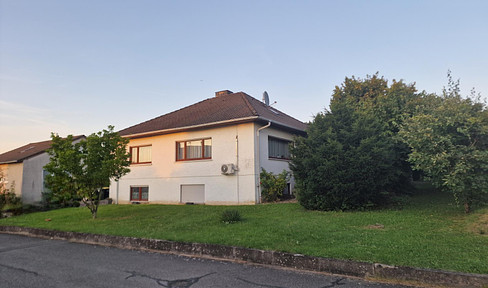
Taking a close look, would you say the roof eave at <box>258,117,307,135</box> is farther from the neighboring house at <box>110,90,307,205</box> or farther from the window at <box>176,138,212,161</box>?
the window at <box>176,138,212,161</box>

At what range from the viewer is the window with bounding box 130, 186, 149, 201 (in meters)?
17.7

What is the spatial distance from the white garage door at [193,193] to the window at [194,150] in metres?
1.47

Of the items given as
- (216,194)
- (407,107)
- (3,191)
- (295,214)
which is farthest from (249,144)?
(3,191)

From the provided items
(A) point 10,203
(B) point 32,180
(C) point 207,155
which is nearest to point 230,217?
(C) point 207,155

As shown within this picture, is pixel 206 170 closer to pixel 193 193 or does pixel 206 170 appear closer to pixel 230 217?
pixel 193 193

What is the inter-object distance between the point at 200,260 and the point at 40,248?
4858 mm

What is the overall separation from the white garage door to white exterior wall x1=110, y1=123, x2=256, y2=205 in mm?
230

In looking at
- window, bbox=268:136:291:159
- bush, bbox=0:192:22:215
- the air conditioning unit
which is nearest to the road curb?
the air conditioning unit

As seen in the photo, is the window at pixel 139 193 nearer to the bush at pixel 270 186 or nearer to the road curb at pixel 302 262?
the bush at pixel 270 186

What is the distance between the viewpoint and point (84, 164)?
38.0ft

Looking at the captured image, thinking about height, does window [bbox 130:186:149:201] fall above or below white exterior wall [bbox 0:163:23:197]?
below

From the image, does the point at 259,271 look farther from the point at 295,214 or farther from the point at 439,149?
the point at 439,149

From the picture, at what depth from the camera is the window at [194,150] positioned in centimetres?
1570

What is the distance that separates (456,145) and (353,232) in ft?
12.4
